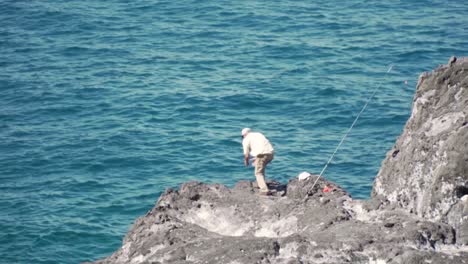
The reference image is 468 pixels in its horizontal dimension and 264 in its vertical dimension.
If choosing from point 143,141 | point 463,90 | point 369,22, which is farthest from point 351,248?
point 369,22

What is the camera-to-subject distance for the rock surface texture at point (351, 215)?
1988 centimetres

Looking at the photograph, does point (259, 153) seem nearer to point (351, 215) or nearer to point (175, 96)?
point (351, 215)

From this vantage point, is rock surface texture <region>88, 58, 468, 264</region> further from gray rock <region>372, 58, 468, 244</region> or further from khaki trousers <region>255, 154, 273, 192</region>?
khaki trousers <region>255, 154, 273, 192</region>

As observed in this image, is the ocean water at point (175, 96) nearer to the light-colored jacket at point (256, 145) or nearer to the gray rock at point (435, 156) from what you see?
the light-colored jacket at point (256, 145)

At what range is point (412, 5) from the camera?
212 feet

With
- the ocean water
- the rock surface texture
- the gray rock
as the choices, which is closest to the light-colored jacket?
the rock surface texture

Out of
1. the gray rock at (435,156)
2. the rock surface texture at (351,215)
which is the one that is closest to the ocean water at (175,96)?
the rock surface texture at (351,215)

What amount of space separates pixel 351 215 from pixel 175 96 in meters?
29.8

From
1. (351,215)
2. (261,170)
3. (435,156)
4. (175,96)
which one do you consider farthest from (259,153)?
(175,96)

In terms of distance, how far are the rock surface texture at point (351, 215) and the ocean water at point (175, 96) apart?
1244cm

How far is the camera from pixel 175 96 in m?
51.2

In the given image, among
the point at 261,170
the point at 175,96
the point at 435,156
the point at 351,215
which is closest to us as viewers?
the point at 435,156

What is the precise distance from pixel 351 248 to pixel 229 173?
21166 millimetres

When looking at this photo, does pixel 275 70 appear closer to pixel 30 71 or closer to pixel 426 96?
pixel 30 71
